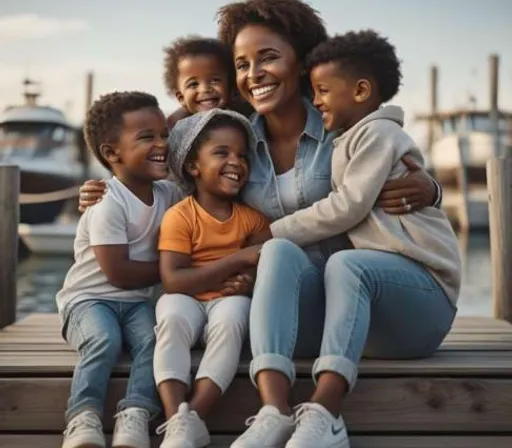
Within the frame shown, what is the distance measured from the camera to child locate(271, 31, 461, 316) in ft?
8.68

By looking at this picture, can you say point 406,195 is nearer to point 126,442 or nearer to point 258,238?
point 258,238

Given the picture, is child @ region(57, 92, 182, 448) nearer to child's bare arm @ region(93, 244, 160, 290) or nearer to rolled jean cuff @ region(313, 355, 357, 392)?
child's bare arm @ region(93, 244, 160, 290)

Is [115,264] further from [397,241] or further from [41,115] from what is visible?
[41,115]

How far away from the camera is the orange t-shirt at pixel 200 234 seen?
2732 mm

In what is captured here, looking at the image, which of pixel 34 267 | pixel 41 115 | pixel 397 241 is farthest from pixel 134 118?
pixel 41 115

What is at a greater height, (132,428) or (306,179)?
(306,179)

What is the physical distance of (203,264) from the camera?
109 inches

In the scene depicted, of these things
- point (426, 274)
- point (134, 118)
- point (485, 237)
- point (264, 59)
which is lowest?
point (485, 237)

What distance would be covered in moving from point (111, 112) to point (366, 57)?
0.87 m

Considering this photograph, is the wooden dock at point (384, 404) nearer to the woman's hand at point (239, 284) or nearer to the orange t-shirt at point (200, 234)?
the woman's hand at point (239, 284)

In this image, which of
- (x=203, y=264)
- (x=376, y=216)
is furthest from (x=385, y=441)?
(x=203, y=264)

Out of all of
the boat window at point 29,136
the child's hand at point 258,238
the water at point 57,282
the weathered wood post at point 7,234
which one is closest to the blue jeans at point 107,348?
the child's hand at point 258,238

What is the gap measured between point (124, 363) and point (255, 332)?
490mm

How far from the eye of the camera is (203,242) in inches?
109
